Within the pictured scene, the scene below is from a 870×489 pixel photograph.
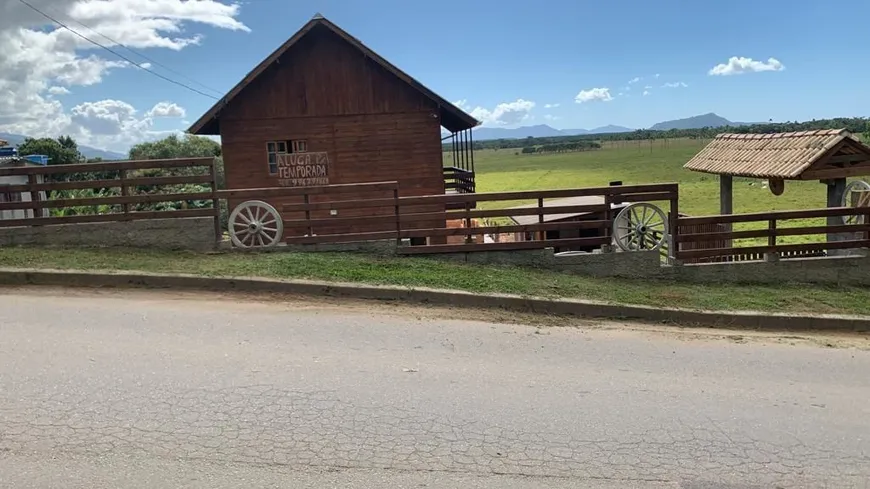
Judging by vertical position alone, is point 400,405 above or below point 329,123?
below

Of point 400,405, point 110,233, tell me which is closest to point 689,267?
point 400,405

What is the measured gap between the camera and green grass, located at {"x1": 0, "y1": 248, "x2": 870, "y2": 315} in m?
9.00

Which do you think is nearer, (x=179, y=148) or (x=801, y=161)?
(x=801, y=161)

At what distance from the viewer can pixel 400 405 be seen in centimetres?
507

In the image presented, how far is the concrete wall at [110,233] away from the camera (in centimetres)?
1043

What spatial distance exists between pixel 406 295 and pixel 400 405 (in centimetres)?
351

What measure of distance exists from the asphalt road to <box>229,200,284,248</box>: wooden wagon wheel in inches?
126

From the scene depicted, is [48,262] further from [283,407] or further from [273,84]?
[273,84]

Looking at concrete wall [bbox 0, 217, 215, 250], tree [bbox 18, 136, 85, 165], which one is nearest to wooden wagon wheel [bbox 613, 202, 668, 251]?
concrete wall [bbox 0, 217, 215, 250]

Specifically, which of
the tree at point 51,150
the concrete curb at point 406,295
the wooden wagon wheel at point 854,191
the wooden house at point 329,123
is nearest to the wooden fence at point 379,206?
the wooden wagon wheel at point 854,191

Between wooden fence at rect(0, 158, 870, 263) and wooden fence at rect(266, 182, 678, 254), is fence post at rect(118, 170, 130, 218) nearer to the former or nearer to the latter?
wooden fence at rect(0, 158, 870, 263)

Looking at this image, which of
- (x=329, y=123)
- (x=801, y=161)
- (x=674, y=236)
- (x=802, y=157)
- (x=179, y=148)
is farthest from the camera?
(x=179, y=148)

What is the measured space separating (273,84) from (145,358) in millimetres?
12954

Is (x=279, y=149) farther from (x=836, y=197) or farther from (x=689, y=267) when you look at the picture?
(x=836, y=197)
